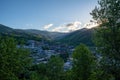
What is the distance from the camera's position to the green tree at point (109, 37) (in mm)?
30500

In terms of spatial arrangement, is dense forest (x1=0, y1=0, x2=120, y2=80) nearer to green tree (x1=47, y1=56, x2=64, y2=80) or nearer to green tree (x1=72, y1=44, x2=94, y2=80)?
green tree (x1=72, y1=44, x2=94, y2=80)

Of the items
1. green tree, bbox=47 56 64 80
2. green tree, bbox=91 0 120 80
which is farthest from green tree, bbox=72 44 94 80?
green tree, bbox=47 56 64 80

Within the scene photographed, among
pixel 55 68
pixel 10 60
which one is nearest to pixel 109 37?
pixel 10 60

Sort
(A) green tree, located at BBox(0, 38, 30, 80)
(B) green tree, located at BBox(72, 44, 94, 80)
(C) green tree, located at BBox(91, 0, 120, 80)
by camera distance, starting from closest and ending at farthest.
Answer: (C) green tree, located at BBox(91, 0, 120, 80) < (A) green tree, located at BBox(0, 38, 30, 80) < (B) green tree, located at BBox(72, 44, 94, 80)

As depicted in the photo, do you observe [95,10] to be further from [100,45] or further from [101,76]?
[101,76]

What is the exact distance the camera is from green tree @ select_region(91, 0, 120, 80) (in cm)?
3050

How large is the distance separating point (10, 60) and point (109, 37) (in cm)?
1512

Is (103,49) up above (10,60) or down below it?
above

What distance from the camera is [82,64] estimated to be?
1873 inches

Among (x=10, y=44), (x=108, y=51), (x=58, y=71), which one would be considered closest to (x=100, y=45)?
(x=108, y=51)

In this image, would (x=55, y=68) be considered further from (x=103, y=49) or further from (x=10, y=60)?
(x=103, y=49)

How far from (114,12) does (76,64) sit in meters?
18.9

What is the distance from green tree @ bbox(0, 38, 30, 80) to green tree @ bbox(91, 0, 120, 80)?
1297 centimetres

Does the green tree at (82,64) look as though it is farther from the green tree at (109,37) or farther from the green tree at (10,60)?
the green tree at (109,37)
